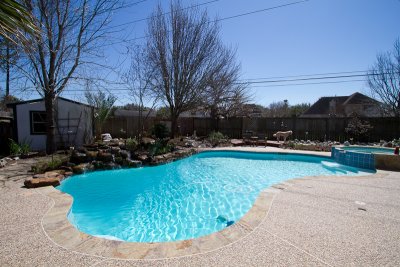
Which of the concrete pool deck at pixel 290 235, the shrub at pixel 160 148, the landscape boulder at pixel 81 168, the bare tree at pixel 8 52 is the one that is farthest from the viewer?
the shrub at pixel 160 148

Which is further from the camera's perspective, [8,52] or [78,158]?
[78,158]

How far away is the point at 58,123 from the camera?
989 cm

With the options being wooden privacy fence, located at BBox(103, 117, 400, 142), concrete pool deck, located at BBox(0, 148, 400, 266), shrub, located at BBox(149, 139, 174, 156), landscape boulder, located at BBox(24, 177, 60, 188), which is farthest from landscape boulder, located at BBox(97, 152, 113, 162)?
wooden privacy fence, located at BBox(103, 117, 400, 142)

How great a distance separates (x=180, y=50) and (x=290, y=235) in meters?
10.8

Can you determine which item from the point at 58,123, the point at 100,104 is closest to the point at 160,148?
the point at 100,104

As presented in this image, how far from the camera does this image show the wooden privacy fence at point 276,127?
1248 centimetres

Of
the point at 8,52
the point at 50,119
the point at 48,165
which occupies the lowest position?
the point at 48,165

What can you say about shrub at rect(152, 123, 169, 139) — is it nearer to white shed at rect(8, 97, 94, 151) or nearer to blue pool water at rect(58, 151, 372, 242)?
blue pool water at rect(58, 151, 372, 242)

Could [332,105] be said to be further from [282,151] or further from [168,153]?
[168,153]

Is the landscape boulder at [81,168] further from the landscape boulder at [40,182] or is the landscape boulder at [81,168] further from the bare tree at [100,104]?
the bare tree at [100,104]

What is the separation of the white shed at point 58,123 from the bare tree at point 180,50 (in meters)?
3.87

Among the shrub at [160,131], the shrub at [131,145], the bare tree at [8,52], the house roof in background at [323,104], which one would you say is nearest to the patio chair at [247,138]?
the shrub at [160,131]

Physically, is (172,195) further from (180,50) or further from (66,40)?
(180,50)

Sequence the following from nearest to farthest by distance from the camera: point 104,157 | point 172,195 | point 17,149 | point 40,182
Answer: point 40,182
point 172,195
point 104,157
point 17,149
